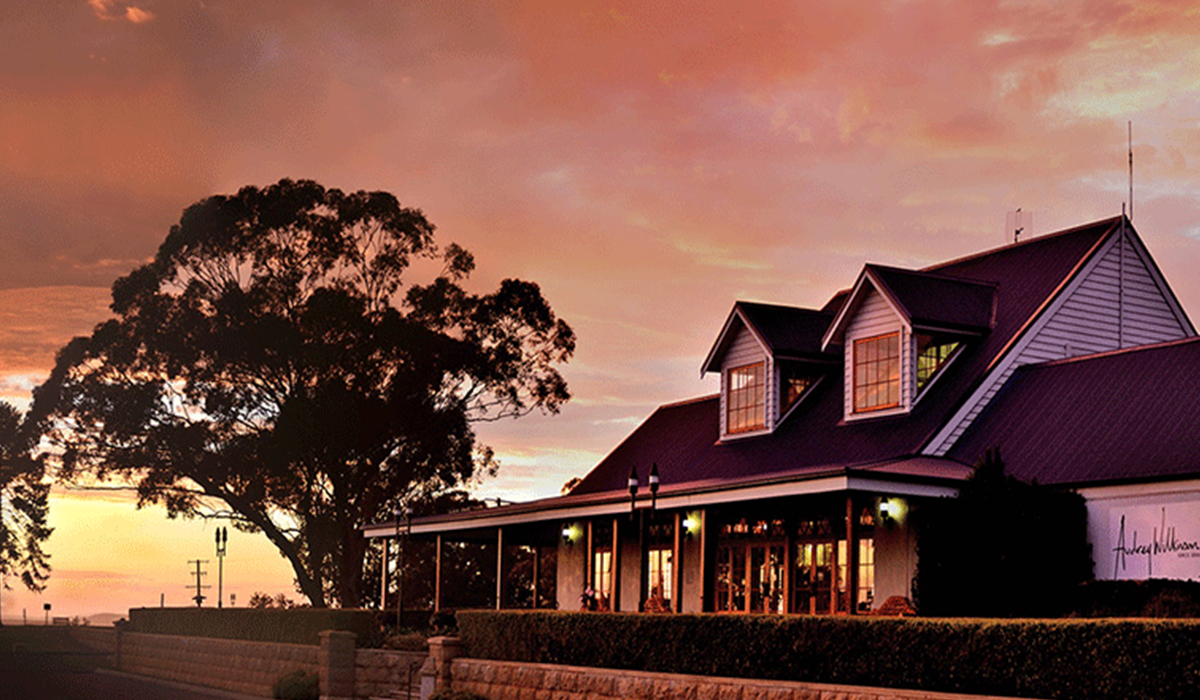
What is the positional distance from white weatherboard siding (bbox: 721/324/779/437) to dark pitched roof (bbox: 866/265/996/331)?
407cm

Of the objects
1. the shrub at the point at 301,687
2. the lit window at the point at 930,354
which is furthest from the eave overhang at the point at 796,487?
the shrub at the point at 301,687

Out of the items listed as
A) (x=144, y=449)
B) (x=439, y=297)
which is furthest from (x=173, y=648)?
(x=439, y=297)

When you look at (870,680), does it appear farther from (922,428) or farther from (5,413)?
(5,413)

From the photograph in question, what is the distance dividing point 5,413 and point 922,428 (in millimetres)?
59032

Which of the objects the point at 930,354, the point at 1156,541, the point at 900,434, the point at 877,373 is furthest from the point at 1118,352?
the point at 1156,541

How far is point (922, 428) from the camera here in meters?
27.0

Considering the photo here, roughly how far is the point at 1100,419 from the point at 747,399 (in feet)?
31.8

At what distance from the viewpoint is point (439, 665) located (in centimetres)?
2722

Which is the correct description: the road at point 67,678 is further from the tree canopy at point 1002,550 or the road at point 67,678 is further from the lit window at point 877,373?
the tree canopy at point 1002,550

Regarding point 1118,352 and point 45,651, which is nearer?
point 1118,352

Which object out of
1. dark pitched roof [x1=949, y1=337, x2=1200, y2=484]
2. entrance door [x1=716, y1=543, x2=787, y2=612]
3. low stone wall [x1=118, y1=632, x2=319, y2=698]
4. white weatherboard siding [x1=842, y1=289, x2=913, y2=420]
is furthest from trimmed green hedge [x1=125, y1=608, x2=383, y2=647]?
dark pitched roof [x1=949, y1=337, x2=1200, y2=484]

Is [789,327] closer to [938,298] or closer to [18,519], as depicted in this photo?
[938,298]

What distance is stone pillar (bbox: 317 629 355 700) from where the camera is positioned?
31.3 metres

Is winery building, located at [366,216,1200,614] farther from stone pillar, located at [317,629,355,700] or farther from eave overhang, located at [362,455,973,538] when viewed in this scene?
stone pillar, located at [317,629,355,700]
